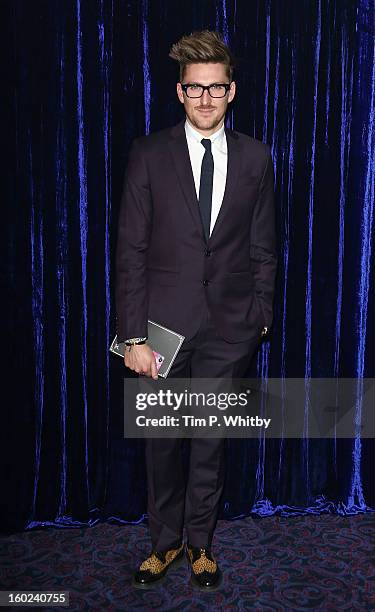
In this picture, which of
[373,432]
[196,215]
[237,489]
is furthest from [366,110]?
[237,489]

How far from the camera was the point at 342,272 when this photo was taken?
2998 millimetres

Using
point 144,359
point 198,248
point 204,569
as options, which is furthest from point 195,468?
point 198,248

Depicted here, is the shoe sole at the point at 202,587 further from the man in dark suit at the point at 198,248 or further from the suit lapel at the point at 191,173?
the suit lapel at the point at 191,173

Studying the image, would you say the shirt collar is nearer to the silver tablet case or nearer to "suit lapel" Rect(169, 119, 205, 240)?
"suit lapel" Rect(169, 119, 205, 240)

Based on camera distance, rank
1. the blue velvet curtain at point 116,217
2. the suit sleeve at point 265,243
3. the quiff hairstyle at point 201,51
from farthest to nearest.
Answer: the blue velvet curtain at point 116,217, the suit sleeve at point 265,243, the quiff hairstyle at point 201,51

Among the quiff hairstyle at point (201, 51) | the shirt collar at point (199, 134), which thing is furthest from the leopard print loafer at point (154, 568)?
the quiff hairstyle at point (201, 51)

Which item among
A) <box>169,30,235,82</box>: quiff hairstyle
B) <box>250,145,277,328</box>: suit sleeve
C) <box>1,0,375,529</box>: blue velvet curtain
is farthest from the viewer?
<box>1,0,375,529</box>: blue velvet curtain

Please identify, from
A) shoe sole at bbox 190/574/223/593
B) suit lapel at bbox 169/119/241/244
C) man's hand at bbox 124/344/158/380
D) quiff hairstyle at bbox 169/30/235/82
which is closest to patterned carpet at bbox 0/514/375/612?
shoe sole at bbox 190/574/223/593

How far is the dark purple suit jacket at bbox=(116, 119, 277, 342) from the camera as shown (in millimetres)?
2336

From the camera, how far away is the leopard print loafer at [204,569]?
252 cm

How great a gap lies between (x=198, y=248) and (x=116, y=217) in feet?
1.92

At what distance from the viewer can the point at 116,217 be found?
282 centimetres

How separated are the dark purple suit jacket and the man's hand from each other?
5 cm

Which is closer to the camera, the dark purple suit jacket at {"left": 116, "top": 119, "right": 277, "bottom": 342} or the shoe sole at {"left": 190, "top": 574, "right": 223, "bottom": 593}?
the dark purple suit jacket at {"left": 116, "top": 119, "right": 277, "bottom": 342}
